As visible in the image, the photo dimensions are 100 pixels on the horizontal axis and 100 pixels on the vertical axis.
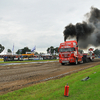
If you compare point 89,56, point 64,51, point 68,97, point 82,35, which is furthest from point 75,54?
point 68,97

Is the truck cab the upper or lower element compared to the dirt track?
Result: upper

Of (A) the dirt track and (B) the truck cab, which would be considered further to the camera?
(B) the truck cab

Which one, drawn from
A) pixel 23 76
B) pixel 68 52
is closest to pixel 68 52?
pixel 68 52

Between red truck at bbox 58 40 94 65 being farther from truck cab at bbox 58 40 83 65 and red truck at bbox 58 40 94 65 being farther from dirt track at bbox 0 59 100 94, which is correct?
dirt track at bbox 0 59 100 94

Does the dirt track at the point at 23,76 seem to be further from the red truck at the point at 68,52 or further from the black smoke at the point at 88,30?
the black smoke at the point at 88,30

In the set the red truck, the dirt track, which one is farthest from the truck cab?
the dirt track

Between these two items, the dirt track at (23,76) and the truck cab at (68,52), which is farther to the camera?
the truck cab at (68,52)

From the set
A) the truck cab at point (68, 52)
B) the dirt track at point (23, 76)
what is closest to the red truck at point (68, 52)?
the truck cab at point (68, 52)

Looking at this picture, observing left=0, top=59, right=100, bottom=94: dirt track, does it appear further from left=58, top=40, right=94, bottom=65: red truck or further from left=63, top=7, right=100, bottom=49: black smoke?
left=63, top=7, right=100, bottom=49: black smoke

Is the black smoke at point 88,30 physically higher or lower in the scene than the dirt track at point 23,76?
higher

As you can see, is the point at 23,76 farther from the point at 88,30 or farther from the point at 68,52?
the point at 88,30

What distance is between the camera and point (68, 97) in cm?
453

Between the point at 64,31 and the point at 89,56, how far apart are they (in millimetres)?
8701

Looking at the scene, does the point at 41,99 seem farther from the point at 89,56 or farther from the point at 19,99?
the point at 89,56
